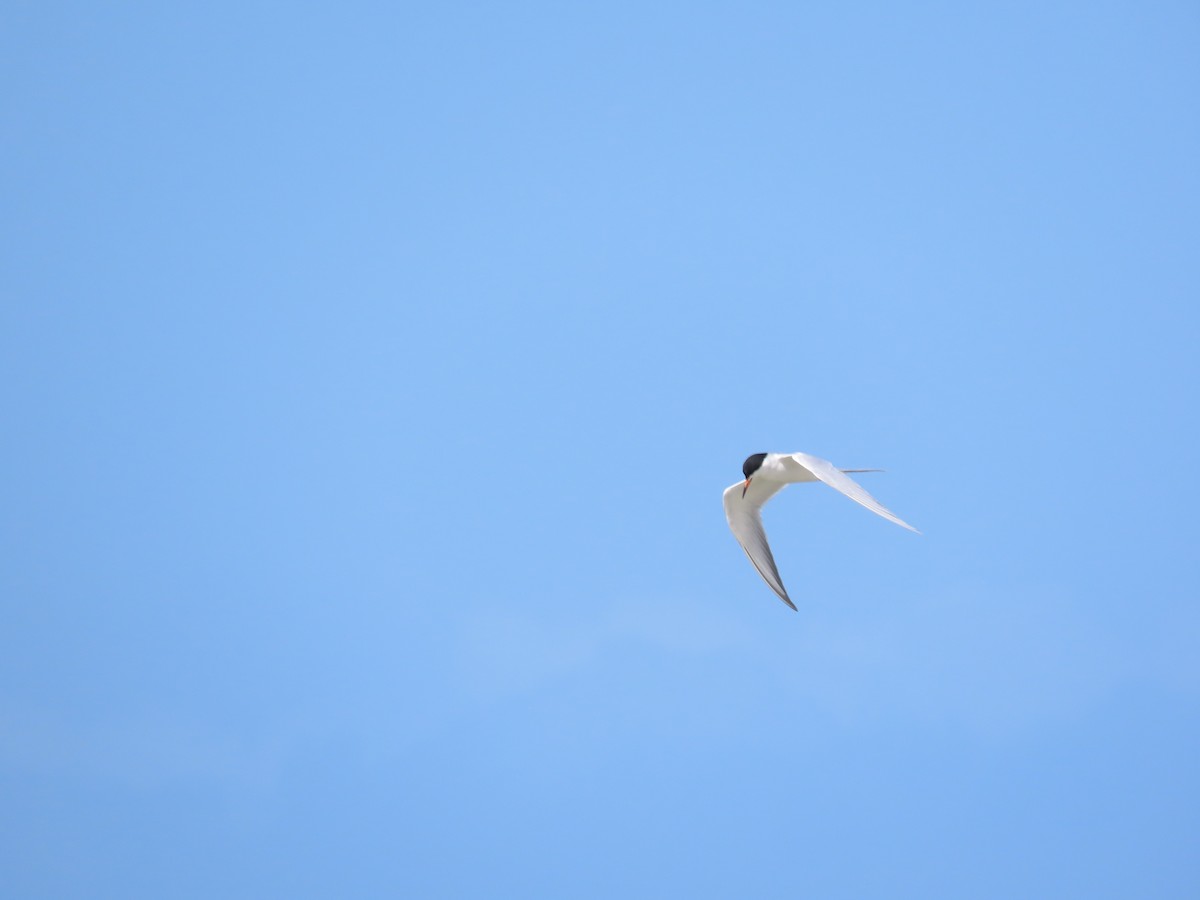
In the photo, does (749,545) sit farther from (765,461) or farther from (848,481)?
(848,481)

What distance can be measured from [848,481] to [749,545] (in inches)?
101

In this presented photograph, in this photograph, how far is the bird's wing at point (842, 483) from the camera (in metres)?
7.50

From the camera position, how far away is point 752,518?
11102 millimetres

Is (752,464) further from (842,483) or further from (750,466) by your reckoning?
(842,483)

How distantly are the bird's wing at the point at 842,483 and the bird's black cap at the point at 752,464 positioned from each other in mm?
487

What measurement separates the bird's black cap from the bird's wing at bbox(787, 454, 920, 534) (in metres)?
0.49

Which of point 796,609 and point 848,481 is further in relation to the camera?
point 796,609

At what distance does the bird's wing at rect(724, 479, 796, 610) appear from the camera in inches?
428

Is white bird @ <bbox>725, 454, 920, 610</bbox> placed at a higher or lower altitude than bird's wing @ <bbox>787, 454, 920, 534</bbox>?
higher

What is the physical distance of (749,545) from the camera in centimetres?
1095

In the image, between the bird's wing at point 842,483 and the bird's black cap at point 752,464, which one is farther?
the bird's black cap at point 752,464

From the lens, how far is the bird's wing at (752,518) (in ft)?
35.7

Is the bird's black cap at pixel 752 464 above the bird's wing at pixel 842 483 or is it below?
above

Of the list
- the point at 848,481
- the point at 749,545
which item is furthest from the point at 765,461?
the point at 848,481
